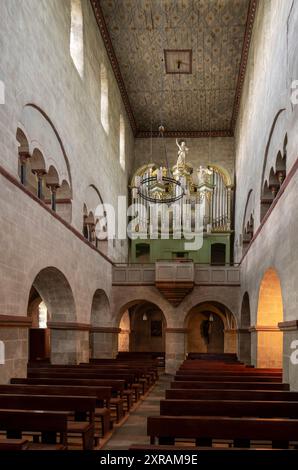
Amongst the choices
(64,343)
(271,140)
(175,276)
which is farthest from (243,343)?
(271,140)

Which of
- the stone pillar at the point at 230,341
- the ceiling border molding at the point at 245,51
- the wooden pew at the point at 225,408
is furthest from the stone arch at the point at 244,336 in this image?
the wooden pew at the point at 225,408

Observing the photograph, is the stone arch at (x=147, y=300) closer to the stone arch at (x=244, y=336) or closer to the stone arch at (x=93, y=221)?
the stone arch at (x=93, y=221)

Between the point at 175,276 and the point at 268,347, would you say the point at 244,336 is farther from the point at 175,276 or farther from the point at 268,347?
the point at 268,347

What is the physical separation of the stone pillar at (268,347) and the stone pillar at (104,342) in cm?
763

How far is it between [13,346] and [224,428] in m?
5.92

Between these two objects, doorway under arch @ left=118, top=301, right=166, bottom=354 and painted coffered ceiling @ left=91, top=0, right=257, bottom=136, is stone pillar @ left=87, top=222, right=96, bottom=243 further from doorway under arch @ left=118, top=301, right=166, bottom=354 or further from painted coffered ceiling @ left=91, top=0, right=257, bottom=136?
doorway under arch @ left=118, top=301, right=166, bottom=354

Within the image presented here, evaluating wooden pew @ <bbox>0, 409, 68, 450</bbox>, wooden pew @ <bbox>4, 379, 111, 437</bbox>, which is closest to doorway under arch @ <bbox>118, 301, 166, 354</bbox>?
wooden pew @ <bbox>4, 379, 111, 437</bbox>

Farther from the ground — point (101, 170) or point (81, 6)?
point (81, 6)

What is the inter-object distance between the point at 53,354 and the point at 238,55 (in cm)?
1416

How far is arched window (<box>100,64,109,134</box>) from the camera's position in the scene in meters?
21.4

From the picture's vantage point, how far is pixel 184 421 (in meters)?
6.03
